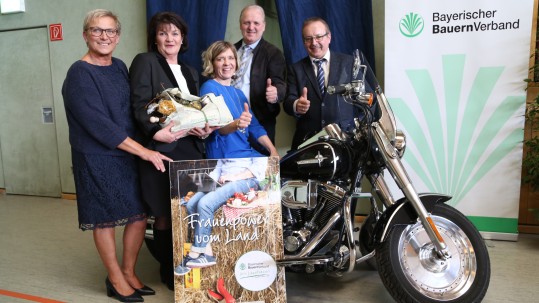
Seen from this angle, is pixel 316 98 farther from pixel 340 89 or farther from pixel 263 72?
pixel 340 89

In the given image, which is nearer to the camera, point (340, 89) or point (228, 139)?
point (340, 89)

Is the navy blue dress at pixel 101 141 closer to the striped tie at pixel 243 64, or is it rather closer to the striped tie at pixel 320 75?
the striped tie at pixel 243 64

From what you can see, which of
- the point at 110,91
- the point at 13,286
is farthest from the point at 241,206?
the point at 13,286

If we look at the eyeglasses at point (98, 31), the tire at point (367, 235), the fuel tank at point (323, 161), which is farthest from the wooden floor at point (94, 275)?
the eyeglasses at point (98, 31)

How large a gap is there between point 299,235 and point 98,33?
1.38 m

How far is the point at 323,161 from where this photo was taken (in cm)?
199

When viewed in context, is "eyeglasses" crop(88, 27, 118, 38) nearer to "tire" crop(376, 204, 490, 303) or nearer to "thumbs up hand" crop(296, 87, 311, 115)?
"thumbs up hand" crop(296, 87, 311, 115)

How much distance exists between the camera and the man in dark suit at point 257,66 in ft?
8.93

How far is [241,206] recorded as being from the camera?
2.03m

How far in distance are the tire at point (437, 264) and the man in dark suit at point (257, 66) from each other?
1195mm

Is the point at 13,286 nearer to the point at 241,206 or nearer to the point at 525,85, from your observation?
the point at 241,206

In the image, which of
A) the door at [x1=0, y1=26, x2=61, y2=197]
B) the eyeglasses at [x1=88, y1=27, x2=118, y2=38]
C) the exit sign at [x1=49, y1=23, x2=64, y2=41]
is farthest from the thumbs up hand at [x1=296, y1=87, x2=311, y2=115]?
the door at [x1=0, y1=26, x2=61, y2=197]

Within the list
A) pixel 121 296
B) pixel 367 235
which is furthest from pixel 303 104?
pixel 121 296

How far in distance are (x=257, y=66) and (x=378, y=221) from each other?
4.32 ft
